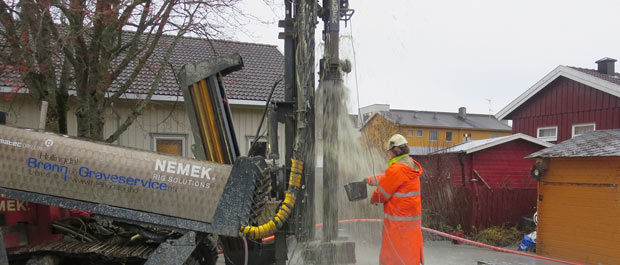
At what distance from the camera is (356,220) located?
561 cm

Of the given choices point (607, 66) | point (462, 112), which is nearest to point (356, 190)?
point (607, 66)

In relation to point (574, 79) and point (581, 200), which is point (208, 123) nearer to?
point (581, 200)

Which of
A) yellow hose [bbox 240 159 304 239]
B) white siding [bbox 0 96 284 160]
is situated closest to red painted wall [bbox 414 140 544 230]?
white siding [bbox 0 96 284 160]

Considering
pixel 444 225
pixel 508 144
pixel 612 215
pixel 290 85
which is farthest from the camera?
pixel 508 144

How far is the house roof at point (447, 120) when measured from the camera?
41513 millimetres

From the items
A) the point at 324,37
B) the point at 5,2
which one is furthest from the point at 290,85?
the point at 5,2

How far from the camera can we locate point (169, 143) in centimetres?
1141

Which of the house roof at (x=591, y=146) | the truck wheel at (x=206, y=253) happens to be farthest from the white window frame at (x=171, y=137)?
the house roof at (x=591, y=146)

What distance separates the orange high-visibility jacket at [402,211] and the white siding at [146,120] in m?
5.87

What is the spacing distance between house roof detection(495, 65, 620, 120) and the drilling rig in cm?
1369

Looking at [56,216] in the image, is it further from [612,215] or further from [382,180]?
[612,215]

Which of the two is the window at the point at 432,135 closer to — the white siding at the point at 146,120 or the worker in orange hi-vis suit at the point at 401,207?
the white siding at the point at 146,120

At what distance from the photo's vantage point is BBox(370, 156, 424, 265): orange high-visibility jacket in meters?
4.23

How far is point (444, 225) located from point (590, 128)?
8.06m
